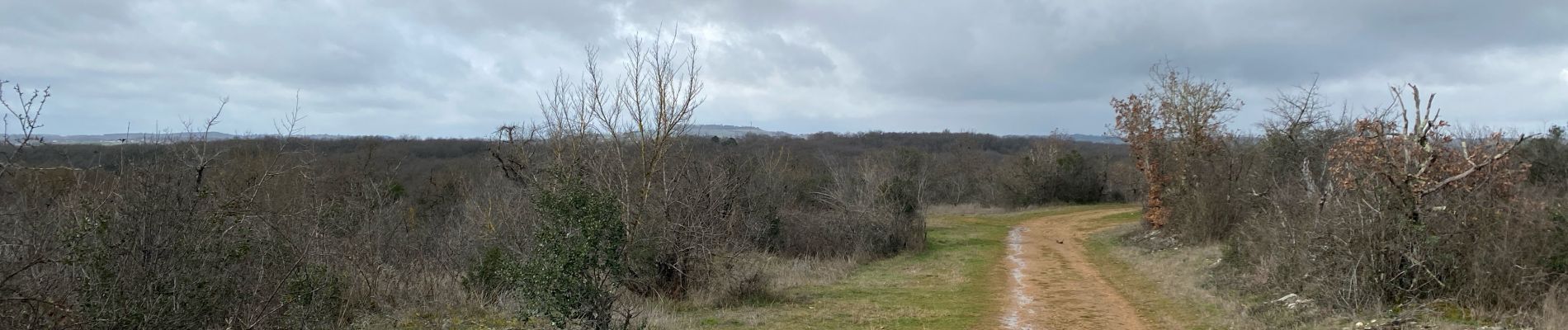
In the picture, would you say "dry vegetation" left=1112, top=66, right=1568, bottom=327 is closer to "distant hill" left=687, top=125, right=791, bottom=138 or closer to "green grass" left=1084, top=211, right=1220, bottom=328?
"green grass" left=1084, top=211, right=1220, bottom=328

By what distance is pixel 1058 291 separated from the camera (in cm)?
1336

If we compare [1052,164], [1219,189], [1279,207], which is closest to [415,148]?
[1052,164]

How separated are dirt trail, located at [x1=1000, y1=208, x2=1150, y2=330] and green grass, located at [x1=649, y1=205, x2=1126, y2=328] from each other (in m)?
0.37

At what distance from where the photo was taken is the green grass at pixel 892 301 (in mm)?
10141

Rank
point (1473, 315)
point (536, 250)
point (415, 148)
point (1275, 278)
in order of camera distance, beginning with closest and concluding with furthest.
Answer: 1. point (536, 250)
2. point (1473, 315)
3. point (1275, 278)
4. point (415, 148)

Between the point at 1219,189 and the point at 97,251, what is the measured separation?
66.0 ft

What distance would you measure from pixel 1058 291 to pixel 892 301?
9.19 feet

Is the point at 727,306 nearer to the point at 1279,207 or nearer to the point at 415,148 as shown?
the point at 1279,207

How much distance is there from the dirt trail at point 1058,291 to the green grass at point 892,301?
14.4 inches

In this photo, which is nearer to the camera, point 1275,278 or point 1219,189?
point 1275,278

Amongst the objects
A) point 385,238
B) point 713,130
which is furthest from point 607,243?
point 713,130

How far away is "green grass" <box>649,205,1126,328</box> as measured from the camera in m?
10.1

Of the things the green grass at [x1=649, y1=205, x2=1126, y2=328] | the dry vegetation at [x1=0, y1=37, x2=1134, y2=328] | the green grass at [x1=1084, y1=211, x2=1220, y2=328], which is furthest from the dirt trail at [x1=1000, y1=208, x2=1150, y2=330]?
the dry vegetation at [x1=0, y1=37, x2=1134, y2=328]

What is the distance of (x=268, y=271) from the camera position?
742cm
